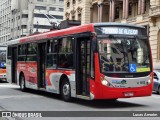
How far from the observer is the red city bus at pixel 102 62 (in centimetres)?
1260

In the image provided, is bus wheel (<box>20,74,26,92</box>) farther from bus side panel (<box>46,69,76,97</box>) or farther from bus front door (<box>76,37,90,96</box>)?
bus front door (<box>76,37,90,96</box>)

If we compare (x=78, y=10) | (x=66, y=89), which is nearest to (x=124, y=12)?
(x=78, y=10)

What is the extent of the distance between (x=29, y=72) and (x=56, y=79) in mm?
3715

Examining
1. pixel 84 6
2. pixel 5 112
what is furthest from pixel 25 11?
pixel 5 112

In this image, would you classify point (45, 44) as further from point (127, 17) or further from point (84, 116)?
point (127, 17)

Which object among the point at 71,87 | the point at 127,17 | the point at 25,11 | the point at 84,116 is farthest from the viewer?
the point at 25,11

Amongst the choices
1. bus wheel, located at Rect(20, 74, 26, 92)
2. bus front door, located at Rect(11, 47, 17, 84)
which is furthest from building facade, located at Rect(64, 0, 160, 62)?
bus wheel, located at Rect(20, 74, 26, 92)

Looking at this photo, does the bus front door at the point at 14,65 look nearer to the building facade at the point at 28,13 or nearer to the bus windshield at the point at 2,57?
the bus windshield at the point at 2,57

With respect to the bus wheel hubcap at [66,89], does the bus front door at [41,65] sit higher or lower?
higher

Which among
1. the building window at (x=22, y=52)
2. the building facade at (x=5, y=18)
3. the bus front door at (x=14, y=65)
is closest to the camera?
the building window at (x=22, y=52)

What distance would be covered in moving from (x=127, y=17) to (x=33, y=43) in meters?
30.5

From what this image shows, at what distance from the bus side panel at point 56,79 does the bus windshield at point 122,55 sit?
6.12 ft

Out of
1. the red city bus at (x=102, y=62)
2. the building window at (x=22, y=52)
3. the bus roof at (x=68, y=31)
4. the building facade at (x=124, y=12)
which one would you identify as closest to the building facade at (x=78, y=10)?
the building facade at (x=124, y=12)

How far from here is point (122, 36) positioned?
13.1 m
